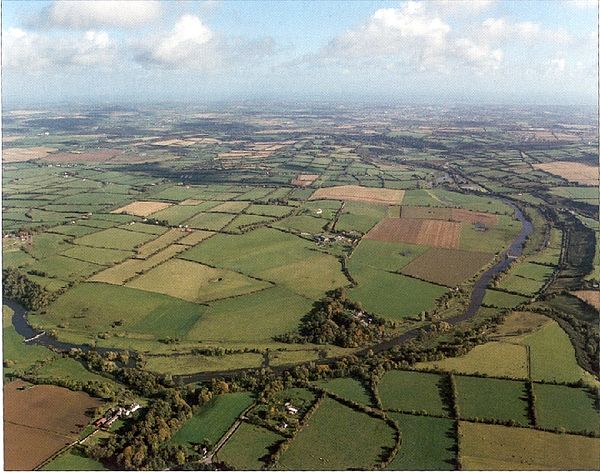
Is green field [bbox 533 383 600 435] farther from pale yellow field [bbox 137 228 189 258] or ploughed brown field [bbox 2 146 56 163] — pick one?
ploughed brown field [bbox 2 146 56 163]

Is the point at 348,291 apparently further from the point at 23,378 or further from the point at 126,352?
the point at 23,378

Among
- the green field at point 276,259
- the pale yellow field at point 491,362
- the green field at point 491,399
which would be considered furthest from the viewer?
the green field at point 276,259

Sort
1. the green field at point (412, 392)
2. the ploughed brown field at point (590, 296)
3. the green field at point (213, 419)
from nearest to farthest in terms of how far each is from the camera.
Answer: the green field at point (213, 419) < the green field at point (412, 392) < the ploughed brown field at point (590, 296)

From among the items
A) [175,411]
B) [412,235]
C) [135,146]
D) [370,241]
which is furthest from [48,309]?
[135,146]

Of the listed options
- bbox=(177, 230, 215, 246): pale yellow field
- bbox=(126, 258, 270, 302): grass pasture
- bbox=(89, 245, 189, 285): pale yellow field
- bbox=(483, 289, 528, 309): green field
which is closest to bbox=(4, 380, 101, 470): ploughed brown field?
bbox=(126, 258, 270, 302): grass pasture

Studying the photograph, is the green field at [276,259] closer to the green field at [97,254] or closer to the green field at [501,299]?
the green field at [97,254]


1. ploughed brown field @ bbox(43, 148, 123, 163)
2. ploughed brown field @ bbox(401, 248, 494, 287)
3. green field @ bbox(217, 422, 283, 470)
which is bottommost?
green field @ bbox(217, 422, 283, 470)

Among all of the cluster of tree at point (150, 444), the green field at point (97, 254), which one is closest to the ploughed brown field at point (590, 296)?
the cluster of tree at point (150, 444)
